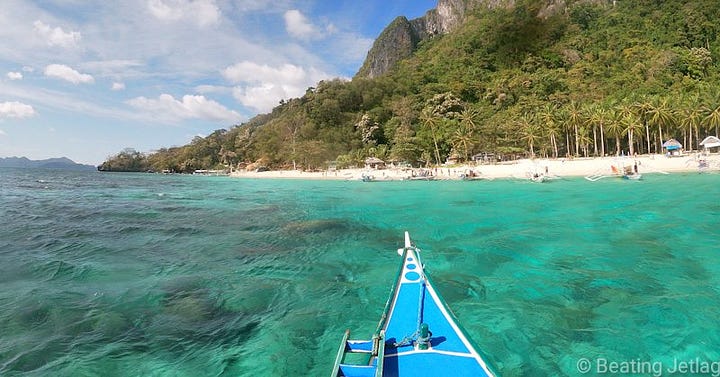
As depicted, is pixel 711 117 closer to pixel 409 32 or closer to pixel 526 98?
pixel 526 98

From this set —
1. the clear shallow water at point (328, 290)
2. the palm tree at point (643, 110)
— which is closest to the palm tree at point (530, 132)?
the palm tree at point (643, 110)

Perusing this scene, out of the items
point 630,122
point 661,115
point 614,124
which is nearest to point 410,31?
point 614,124

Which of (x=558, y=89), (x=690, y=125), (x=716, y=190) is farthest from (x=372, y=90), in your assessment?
(x=716, y=190)

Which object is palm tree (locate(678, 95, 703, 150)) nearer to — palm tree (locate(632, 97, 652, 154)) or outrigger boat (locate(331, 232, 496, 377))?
palm tree (locate(632, 97, 652, 154))

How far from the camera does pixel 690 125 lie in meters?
52.4

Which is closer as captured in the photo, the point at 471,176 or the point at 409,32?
the point at 471,176

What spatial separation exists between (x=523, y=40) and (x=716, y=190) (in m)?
110

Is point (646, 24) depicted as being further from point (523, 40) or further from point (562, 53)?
point (523, 40)

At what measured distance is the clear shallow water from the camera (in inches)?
259

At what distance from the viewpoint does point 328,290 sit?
9.95 metres

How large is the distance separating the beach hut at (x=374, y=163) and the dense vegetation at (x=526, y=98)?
354 centimetres

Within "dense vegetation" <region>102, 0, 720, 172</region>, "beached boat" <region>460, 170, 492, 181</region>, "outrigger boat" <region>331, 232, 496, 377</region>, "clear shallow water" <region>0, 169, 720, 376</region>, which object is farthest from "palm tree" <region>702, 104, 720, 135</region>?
"outrigger boat" <region>331, 232, 496, 377</region>

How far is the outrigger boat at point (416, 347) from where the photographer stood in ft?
14.6

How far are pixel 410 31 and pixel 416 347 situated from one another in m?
197
